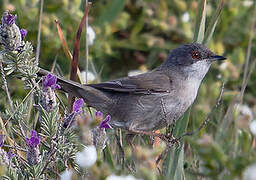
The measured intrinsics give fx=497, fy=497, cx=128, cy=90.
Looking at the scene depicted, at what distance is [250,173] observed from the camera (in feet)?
5.22

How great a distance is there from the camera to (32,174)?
2.41 m

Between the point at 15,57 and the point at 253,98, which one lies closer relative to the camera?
the point at 15,57

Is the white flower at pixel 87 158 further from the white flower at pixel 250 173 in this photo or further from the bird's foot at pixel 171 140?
the bird's foot at pixel 171 140

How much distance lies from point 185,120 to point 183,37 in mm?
3087

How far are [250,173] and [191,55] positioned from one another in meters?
3.15

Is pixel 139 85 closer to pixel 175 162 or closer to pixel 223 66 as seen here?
pixel 175 162

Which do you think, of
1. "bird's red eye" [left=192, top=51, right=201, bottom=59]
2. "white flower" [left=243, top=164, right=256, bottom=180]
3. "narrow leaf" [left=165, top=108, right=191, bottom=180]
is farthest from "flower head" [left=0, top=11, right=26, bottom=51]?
"bird's red eye" [left=192, top=51, right=201, bottom=59]

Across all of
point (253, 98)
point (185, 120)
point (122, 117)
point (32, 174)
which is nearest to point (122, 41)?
point (253, 98)

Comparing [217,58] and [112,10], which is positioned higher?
[112,10]

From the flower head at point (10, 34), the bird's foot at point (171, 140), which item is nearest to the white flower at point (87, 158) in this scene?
the flower head at point (10, 34)

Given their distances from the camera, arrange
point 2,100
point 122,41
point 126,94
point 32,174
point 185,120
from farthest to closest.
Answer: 1. point 122,41
2. point 126,94
3. point 2,100
4. point 185,120
5. point 32,174

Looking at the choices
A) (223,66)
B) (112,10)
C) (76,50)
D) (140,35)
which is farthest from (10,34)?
(140,35)

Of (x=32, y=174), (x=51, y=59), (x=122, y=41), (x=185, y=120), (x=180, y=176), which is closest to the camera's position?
(x=32, y=174)

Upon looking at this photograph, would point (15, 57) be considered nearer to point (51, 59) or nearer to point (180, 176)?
point (180, 176)
